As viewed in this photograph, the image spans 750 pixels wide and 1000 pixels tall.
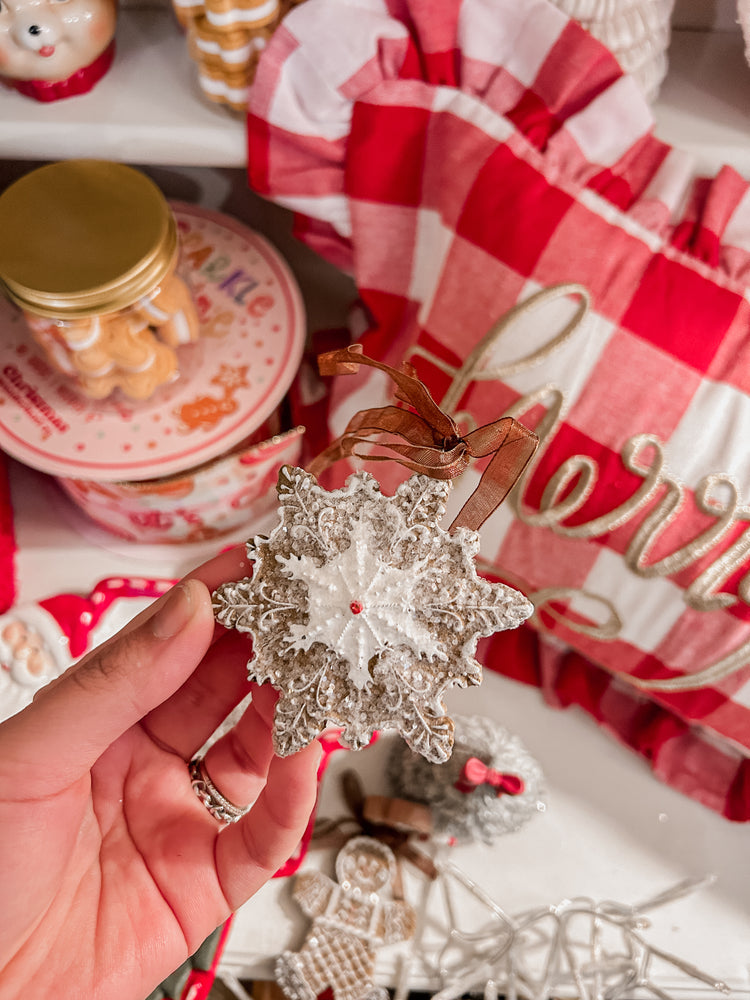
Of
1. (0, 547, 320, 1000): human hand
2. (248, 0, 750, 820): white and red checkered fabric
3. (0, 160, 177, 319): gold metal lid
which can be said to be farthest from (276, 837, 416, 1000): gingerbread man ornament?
(0, 160, 177, 319): gold metal lid

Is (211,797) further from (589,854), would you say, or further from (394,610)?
(589,854)

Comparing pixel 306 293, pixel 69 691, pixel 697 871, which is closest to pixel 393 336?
pixel 306 293

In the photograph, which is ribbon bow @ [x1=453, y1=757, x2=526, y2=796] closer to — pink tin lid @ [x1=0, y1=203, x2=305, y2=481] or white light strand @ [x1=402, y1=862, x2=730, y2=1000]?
white light strand @ [x1=402, y1=862, x2=730, y2=1000]

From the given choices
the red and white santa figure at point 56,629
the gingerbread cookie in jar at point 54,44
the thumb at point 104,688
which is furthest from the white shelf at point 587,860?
the gingerbread cookie in jar at point 54,44

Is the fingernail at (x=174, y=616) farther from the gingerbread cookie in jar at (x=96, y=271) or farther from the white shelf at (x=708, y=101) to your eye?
the white shelf at (x=708, y=101)

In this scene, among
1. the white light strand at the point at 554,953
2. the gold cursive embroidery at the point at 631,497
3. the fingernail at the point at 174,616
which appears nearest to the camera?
the fingernail at the point at 174,616

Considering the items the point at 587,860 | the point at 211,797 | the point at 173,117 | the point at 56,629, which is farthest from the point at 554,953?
the point at 173,117

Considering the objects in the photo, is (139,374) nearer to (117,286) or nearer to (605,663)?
(117,286)

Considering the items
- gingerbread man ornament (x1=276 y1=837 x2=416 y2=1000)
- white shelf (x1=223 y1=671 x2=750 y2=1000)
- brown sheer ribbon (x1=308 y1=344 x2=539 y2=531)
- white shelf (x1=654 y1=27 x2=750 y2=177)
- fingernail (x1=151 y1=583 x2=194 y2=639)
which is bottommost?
gingerbread man ornament (x1=276 y1=837 x2=416 y2=1000)
